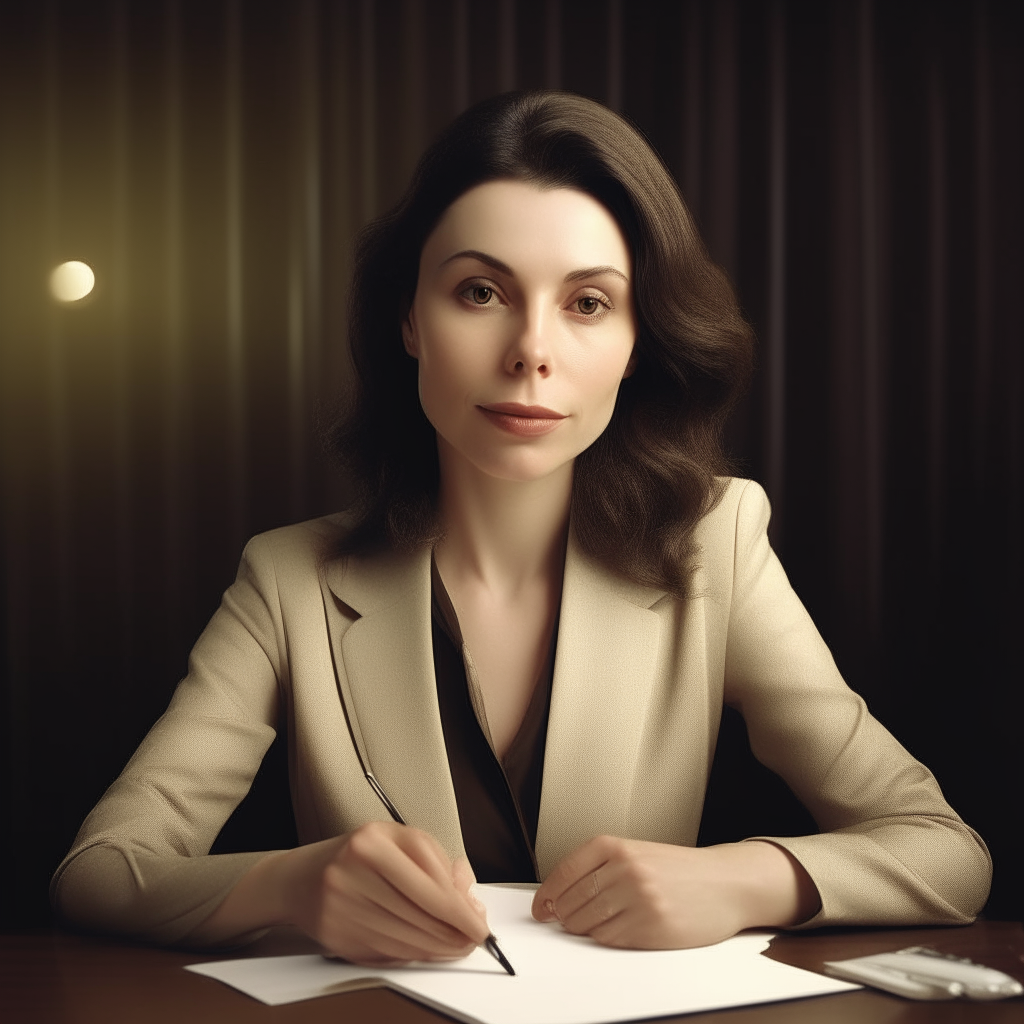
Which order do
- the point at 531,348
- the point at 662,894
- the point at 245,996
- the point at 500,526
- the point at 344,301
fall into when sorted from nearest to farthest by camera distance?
the point at 245,996
the point at 662,894
the point at 531,348
the point at 500,526
the point at 344,301

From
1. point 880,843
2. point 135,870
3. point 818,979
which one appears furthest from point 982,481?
point 135,870

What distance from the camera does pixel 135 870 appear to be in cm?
117

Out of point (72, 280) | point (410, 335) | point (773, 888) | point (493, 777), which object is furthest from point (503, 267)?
point (72, 280)

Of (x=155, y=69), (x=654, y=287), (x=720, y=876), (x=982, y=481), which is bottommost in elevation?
(x=720, y=876)

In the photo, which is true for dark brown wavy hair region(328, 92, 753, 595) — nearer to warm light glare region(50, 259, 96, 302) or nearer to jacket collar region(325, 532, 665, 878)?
jacket collar region(325, 532, 665, 878)

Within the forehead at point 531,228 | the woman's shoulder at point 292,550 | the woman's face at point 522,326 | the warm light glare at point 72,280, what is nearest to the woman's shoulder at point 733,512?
the woman's face at point 522,326

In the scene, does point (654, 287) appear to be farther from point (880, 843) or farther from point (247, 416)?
point (247, 416)

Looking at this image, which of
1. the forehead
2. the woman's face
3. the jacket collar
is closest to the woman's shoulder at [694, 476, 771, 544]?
the jacket collar

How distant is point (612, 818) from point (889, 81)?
3.99 feet

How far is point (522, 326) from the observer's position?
52.6 inches

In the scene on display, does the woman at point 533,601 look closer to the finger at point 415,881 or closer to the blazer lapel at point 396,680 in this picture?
the blazer lapel at point 396,680

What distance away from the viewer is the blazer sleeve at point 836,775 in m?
1.18

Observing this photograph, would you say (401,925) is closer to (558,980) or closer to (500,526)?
(558,980)

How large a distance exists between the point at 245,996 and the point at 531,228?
0.82 meters
